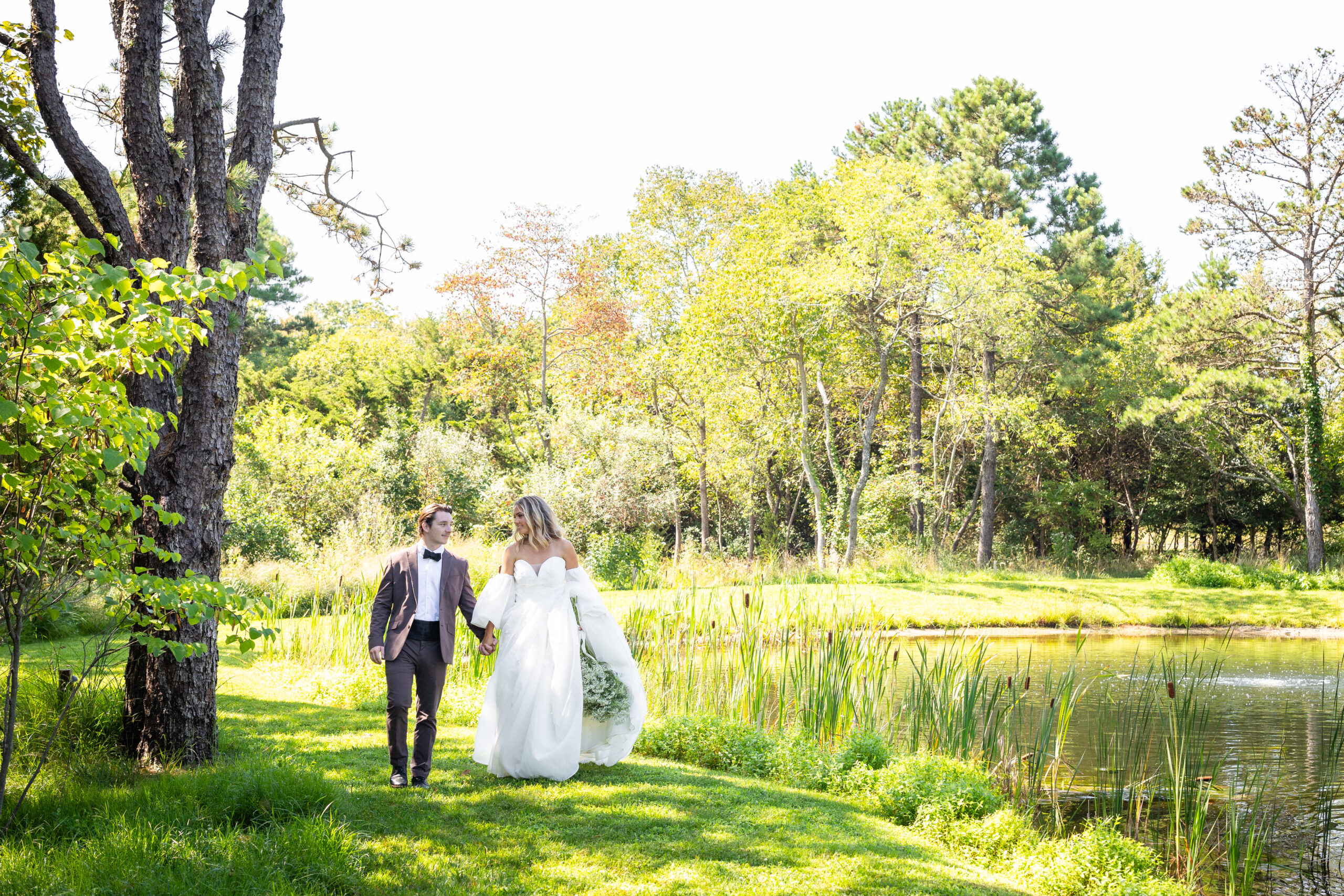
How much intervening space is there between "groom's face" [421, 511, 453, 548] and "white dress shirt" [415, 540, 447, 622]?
6 centimetres

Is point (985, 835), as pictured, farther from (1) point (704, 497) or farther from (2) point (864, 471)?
(1) point (704, 497)

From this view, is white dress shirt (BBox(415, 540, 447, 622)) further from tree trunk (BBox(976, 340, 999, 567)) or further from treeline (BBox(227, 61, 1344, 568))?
tree trunk (BBox(976, 340, 999, 567))

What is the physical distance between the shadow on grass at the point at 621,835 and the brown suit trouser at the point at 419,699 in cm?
22

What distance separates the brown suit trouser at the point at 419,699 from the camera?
5.09 metres

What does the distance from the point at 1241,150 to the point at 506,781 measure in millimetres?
23086

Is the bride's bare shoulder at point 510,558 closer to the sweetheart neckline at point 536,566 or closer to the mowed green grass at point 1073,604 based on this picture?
the sweetheart neckline at point 536,566

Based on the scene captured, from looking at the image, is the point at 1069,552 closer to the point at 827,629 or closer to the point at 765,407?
the point at 765,407

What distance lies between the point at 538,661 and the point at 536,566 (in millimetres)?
572

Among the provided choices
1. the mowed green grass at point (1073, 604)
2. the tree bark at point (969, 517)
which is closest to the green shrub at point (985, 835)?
the mowed green grass at point (1073, 604)

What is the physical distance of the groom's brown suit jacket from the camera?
16.8 feet

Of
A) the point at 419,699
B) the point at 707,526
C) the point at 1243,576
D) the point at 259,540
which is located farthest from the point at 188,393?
the point at 1243,576

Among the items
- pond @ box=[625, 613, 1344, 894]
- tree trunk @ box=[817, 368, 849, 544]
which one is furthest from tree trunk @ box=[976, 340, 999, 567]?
pond @ box=[625, 613, 1344, 894]

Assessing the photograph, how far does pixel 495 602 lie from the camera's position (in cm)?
551

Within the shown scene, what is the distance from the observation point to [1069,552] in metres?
25.4
